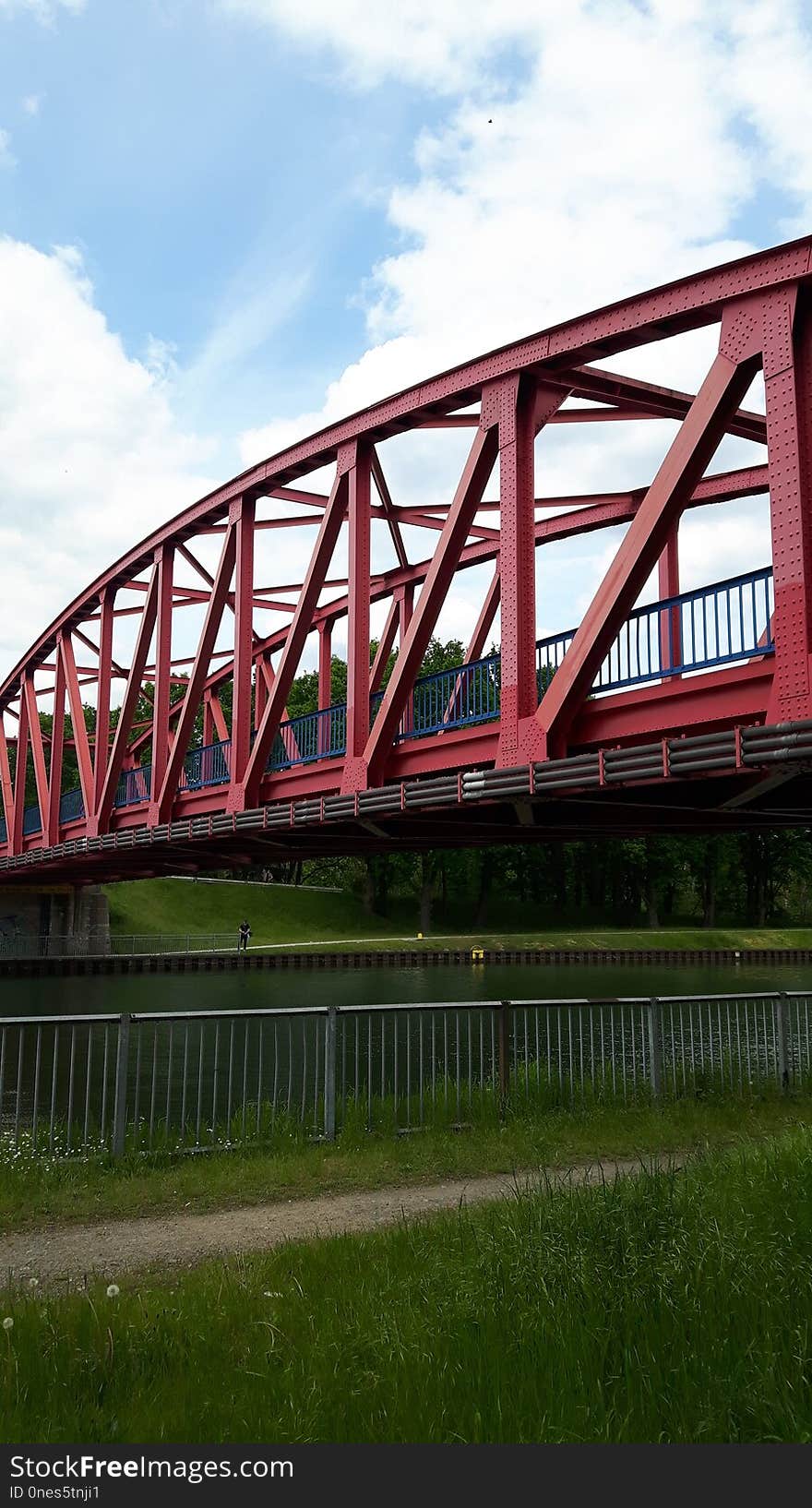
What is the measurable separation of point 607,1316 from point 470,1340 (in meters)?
0.61

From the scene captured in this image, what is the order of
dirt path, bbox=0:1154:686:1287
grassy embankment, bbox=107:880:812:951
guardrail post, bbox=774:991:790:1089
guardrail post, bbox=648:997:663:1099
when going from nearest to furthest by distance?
dirt path, bbox=0:1154:686:1287 < guardrail post, bbox=648:997:663:1099 < guardrail post, bbox=774:991:790:1089 < grassy embankment, bbox=107:880:812:951

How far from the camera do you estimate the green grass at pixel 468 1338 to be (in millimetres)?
4316

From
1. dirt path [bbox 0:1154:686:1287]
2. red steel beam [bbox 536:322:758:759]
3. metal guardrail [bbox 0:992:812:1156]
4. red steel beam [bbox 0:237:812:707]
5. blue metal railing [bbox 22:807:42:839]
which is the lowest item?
dirt path [bbox 0:1154:686:1287]

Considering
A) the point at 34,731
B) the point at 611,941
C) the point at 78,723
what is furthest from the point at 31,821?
the point at 611,941

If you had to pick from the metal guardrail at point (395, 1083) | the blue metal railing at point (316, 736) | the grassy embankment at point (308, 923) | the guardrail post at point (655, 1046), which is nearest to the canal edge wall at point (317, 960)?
the grassy embankment at point (308, 923)

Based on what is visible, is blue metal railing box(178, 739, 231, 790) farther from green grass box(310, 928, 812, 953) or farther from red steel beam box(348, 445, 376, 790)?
green grass box(310, 928, 812, 953)

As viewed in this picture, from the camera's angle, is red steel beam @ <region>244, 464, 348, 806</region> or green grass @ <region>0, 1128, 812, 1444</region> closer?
green grass @ <region>0, 1128, 812, 1444</region>

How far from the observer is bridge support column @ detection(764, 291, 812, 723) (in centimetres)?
1345

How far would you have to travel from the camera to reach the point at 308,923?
73125mm

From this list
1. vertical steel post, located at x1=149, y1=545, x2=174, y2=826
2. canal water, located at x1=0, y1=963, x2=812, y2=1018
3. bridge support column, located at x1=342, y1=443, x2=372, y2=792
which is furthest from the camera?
canal water, located at x1=0, y1=963, x2=812, y2=1018

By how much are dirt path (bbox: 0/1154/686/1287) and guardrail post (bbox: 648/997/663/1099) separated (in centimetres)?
322

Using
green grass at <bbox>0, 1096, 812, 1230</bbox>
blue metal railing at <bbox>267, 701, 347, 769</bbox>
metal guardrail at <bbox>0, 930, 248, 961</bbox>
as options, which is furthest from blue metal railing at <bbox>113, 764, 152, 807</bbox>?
green grass at <bbox>0, 1096, 812, 1230</bbox>

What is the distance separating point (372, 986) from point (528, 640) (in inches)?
1039

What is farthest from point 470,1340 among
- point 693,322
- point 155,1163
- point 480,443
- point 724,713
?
point 480,443
